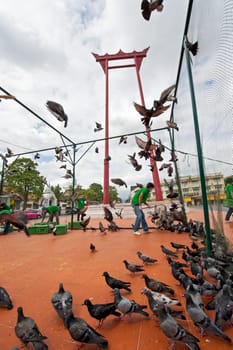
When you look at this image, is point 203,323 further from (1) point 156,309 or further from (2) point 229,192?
(2) point 229,192

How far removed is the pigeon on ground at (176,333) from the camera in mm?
1009

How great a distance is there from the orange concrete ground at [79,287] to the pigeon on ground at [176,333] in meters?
0.10

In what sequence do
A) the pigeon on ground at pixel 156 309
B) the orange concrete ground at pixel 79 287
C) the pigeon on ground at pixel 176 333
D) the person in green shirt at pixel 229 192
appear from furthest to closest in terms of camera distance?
the person in green shirt at pixel 229 192 → the pigeon on ground at pixel 156 309 → the orange concrete ground at pixel 79 287 → the pigeon on ground at pixel 176 333

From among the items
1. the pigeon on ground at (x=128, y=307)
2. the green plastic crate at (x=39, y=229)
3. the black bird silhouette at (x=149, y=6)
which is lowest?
the green plastic crate at (x=39, y=229)

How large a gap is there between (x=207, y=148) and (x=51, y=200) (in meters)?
6.68

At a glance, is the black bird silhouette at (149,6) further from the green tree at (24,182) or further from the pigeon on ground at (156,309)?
the green tree at (24,182)

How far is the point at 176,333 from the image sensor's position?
1.06m

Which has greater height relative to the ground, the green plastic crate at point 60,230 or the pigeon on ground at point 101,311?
the pigeon on ground at point 101,311

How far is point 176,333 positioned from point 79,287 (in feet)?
4.15

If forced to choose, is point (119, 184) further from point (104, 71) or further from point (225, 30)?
point (104, 71)

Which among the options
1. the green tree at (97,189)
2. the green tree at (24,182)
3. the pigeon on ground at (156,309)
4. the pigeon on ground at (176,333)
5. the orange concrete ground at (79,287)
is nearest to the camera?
the pigeon on ground at (176,333)

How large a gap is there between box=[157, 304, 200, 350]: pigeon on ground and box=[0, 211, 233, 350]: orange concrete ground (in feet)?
0.32

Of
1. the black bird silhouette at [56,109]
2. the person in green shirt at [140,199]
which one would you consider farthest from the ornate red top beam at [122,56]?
the black bird silhouette at [56,109]

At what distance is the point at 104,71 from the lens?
672 inches
